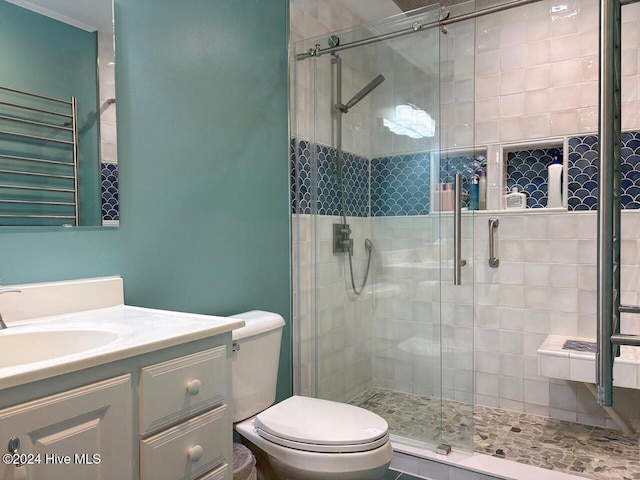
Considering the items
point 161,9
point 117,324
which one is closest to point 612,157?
point 117,324

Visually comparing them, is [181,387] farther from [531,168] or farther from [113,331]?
[531,168]

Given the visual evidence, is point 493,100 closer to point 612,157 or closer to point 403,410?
point 403,410

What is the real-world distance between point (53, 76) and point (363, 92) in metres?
1.51

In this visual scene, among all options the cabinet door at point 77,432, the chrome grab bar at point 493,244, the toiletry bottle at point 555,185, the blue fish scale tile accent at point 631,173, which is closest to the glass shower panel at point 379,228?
the chrome grab bar at point 493,244

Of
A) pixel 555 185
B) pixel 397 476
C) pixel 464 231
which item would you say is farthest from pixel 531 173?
pixel 397 476

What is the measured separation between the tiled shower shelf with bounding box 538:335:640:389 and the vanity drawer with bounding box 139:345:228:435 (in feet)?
6.05

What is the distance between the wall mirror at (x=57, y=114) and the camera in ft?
4.29

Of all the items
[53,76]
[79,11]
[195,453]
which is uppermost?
[79,11]

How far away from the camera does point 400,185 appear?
2.44 m

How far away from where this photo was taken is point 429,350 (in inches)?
92.4

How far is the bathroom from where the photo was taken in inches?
65.6

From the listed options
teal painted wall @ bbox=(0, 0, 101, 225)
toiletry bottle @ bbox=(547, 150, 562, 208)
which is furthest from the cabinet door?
toiletry bottle @ bbox=(547, 150, 562, 208)

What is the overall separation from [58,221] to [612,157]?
4.69ft

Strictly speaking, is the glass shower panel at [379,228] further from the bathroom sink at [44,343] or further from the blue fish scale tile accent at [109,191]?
the bathroom sink at [44,343]
